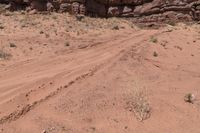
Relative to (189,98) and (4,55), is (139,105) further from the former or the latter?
(4,55)

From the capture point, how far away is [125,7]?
30.9 metres

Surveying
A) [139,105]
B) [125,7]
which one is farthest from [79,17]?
[139,105]

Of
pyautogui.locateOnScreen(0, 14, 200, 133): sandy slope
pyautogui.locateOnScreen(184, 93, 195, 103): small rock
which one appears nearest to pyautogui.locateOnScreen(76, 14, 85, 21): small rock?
pyautogui.locateOnScreen(0, 14, 200, 133): sandy slope

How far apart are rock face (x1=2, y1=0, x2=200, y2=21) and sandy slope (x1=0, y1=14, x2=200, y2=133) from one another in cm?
1161

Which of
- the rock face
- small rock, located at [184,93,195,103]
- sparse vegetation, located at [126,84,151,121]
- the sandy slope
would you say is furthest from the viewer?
the rock face

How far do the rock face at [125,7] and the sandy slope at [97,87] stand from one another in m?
11.6

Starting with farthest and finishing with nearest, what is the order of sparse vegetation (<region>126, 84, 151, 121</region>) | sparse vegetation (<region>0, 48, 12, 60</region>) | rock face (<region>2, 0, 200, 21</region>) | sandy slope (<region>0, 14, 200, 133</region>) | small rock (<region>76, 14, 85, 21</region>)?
1. rock face (<region>2, 0, 200, 21</region>)
2. small rock (<region>76, 14, 85, 21</region>)
3. sparse vegetation (<region>0, 48, 12, 60</region>)
4. sparse vegetation (<region>126, 84, 151, 121</region>)
5. sandy slope (<region>0, 14, 200, 133</region>)

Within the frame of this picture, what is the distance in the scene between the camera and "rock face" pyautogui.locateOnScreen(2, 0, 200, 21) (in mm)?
28766

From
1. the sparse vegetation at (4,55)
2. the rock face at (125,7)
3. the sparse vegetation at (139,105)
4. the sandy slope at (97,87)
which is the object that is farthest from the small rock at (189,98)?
the rock face at (125,7)

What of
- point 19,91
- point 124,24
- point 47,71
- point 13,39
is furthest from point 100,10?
point 19,91

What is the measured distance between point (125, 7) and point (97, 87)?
2147 centimetres

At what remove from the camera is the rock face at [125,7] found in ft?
94.4

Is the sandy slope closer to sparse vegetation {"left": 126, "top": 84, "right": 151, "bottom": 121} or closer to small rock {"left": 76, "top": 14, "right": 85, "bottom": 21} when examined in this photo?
sparse vegetation {"left": 126, "top": 84, "right": 151, "bottom": 121}

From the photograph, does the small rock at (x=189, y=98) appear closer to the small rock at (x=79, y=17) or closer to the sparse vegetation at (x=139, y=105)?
the sparse vegetation at (x=139, y=105)
